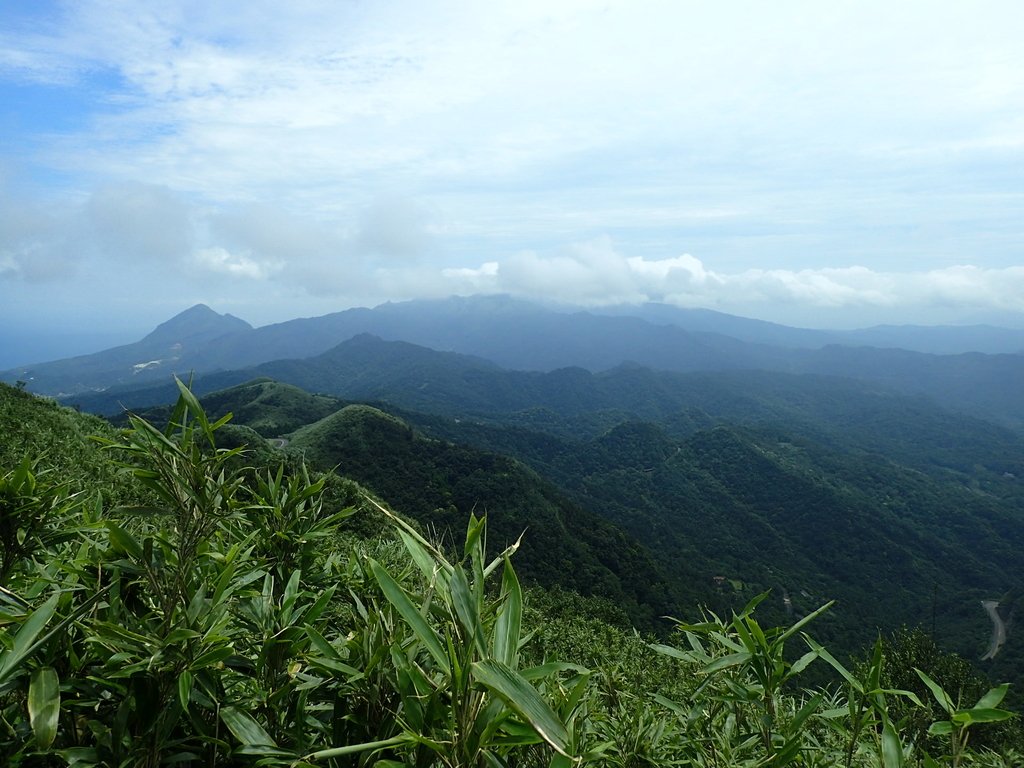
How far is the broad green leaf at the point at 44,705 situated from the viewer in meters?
1.41

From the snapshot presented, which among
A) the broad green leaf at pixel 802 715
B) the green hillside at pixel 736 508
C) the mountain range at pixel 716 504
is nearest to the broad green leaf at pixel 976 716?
the broad green leaf at pixel 802 715

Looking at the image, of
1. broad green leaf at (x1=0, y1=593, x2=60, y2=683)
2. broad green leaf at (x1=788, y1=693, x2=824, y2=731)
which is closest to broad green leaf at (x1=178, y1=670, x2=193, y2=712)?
broad green leaf at (x1=0, y1=593, x2=60, y2=683)

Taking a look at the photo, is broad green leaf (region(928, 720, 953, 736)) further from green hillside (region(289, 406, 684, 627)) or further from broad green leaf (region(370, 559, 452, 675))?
green hillside (region(289, 406, 684, 627))

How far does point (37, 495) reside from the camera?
7.86 feet

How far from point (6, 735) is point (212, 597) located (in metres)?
0.70

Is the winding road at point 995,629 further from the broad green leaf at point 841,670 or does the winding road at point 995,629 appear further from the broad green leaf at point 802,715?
the broad green leaf at point 802,715

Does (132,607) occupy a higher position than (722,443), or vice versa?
(132,607)

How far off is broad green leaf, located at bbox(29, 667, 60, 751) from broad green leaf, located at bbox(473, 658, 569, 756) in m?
1.17

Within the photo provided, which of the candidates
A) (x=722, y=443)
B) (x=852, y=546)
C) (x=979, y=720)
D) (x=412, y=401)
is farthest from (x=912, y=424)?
(x=979, y=720)

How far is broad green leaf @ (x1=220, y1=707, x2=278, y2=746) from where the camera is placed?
1.71 m

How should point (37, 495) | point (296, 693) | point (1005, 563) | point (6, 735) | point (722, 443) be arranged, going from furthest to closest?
1. point (722, 443)
2. point (1005, 563)
3. point (37, 495)
4. point (296, 693)
5. point (6, 735)

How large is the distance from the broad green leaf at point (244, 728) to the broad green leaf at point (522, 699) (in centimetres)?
91

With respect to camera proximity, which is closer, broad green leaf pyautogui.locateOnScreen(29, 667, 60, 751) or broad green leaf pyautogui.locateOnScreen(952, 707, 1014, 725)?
broad green leaf pyautogui.locateOnScreen(29, 667, 60, 751)

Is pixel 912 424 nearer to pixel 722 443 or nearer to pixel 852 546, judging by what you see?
pixel 722 443
